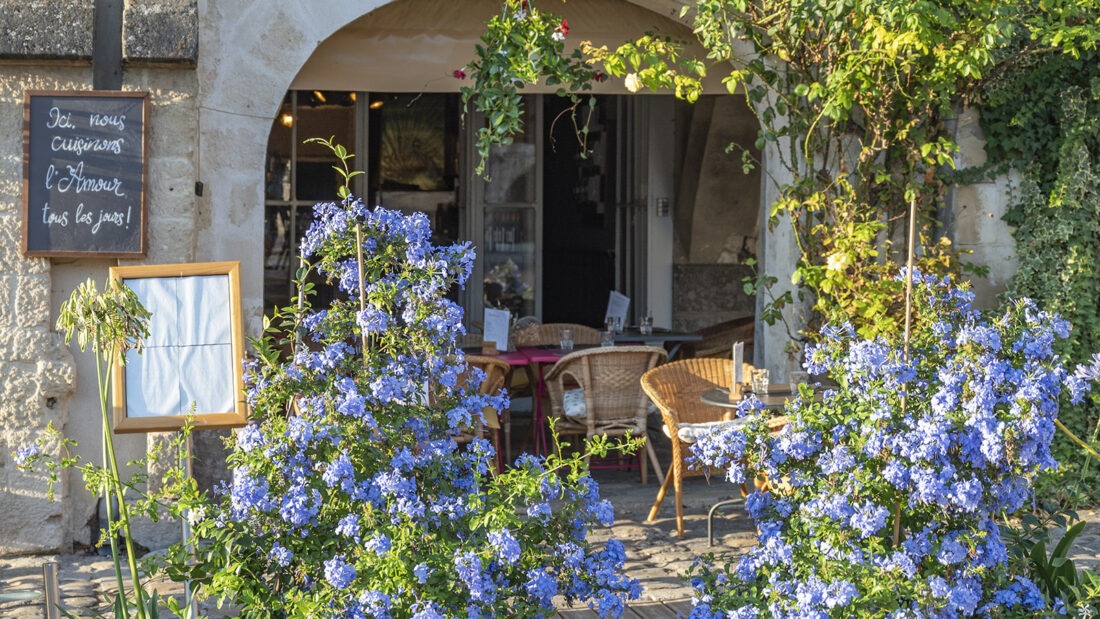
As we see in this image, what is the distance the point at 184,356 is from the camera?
4.41 metres

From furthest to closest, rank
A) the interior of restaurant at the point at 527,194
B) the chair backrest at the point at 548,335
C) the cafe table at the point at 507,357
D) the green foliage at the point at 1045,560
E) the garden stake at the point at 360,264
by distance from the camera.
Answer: the interior of restaurant at the point at 527,194, the chair backrest at the point at 548,335, the cafe table at the point at 507,357, the green foliage at the point at 1045,560, the garden stake at the point at 360,264

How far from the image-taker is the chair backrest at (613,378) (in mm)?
6562

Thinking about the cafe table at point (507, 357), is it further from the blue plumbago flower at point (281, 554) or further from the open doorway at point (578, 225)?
the blue plumbago flower at point (281, 554)

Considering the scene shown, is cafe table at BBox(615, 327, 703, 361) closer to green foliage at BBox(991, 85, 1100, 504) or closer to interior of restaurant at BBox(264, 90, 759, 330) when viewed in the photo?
interior of restaurant at BBox(264, 90, 759, 330)

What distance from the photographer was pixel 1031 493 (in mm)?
3471

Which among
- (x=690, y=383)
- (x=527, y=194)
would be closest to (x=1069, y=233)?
(x=690, y=383)

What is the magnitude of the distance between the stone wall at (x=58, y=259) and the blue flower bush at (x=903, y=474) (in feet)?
9.92

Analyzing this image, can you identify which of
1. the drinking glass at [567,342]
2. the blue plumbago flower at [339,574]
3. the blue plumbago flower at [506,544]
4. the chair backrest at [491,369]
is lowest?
the blue plumbago flower at [339,574]

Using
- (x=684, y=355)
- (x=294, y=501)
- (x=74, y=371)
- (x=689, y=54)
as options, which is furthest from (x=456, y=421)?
(x=684, y=355)

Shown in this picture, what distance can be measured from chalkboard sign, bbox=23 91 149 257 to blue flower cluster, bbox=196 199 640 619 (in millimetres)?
2127

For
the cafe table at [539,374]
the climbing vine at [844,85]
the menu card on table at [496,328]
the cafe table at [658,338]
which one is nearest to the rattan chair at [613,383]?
the cafe table at [539,374]

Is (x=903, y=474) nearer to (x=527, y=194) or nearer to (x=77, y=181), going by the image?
(x=77, y=181)

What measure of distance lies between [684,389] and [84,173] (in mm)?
2928

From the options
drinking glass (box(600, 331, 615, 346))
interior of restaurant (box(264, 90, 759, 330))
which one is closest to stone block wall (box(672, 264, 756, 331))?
interior of restaurant (box(264, 90, 759, 330))
